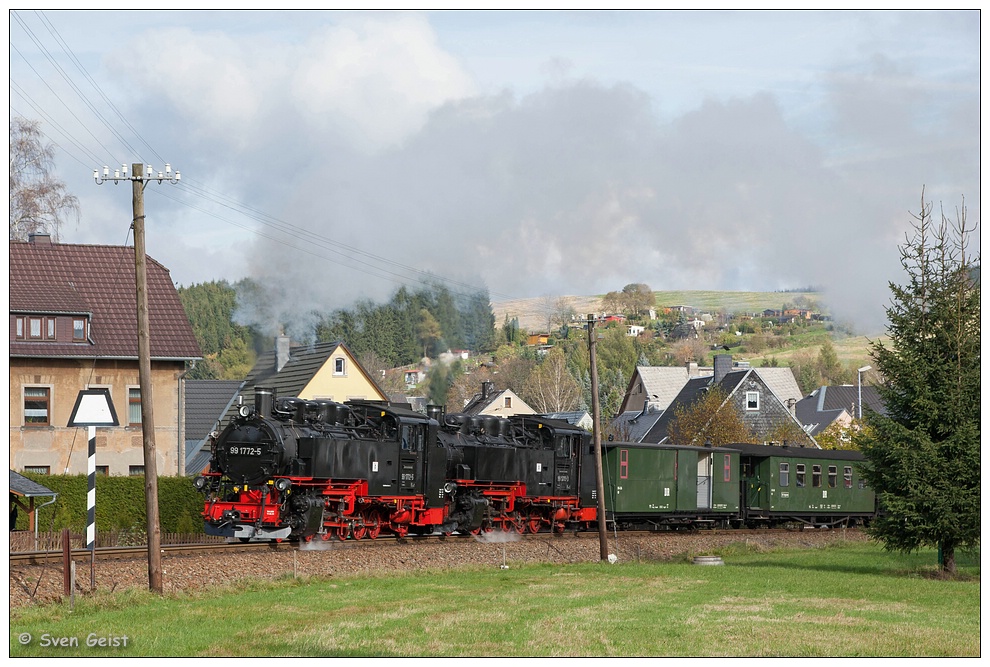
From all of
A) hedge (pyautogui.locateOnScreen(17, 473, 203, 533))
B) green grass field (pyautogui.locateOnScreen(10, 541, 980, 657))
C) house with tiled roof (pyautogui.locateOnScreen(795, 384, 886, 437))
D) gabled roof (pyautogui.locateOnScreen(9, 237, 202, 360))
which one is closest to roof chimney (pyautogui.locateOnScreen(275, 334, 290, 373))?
gabled roof (pyautogui.locateOnScreen(9, 237, 202, 360))

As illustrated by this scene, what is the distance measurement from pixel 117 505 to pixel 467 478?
10.6 metres

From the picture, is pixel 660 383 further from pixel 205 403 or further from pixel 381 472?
pixel 381 472

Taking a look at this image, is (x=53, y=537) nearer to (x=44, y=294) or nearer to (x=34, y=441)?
(x=34, y=441)

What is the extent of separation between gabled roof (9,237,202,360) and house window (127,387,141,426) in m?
1.34

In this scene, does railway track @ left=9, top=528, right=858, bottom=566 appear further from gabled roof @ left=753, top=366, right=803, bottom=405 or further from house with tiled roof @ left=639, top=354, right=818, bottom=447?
gabled roof @ left=753, top=366, right=803, bottom=405

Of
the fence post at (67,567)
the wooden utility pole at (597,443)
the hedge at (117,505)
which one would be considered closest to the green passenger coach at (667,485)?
the wooden utility pole at (597,443)

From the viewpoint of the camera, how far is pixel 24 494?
26656 millimetres

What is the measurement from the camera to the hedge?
105ft

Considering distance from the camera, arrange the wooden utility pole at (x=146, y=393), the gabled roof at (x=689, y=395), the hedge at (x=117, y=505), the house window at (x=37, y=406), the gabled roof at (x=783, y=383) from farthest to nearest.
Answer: the gabled roof at (x=783, y=383)
the gabled roof at (x=689, y=395)
the house window at (x=37, y=406)
the hedge at (x=117, y=505)
the wooden utility pole at (x=146, y=393)

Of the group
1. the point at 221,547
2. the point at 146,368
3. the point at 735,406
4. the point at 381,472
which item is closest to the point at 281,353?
the point at 735,406

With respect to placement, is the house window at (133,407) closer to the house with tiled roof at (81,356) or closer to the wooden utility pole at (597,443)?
the house with tiled roof at (81,356)


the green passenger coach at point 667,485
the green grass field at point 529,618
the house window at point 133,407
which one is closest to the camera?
the green grass field at point 529,618

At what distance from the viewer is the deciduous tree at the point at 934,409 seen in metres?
25.5

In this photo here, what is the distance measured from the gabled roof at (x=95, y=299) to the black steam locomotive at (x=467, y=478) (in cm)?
1242
